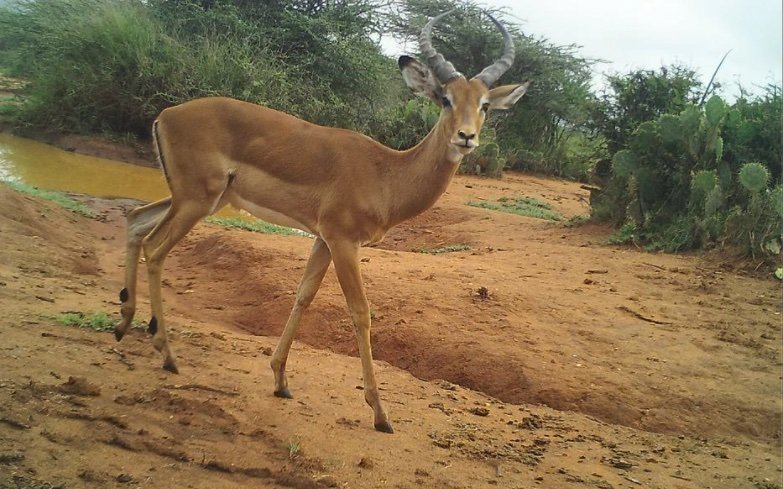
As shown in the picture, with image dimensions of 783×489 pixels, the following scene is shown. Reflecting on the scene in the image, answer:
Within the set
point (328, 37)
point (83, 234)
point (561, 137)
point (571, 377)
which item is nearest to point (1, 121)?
point (328, 37)

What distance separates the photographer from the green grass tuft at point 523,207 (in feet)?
48.9

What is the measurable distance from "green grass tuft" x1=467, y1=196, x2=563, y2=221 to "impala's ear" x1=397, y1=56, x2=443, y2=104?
31.1 ft

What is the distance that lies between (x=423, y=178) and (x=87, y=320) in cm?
265

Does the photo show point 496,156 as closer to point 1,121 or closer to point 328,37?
point 328,37

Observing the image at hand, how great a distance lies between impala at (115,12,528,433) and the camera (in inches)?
191

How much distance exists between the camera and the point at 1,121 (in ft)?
57.3

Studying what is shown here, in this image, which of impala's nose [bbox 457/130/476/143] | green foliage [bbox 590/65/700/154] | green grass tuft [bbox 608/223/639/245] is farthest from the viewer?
green foliage [bbox 590/65/700/154]

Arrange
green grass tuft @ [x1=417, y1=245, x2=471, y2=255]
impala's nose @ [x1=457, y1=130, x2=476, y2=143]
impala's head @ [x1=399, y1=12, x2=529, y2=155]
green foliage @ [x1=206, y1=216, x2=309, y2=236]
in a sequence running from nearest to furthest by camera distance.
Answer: impala's nose @ [x1=457, y1=130, x2=476, y2=143] < impala's head @ [x1=399, y1=12, x2=529, y2=155] < green foliage @ [x1=206, y1=216, x2=309, y2=236] < green grass tuft @ [x1=417, y1=245, x2=471, y2=255]

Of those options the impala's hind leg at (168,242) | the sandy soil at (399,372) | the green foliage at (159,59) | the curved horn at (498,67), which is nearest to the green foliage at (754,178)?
the sandy soil at (399,372)

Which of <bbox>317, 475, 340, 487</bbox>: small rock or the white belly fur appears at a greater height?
the white belly fur

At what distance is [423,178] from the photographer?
5.16 meters

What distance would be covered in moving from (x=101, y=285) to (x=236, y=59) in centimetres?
1105

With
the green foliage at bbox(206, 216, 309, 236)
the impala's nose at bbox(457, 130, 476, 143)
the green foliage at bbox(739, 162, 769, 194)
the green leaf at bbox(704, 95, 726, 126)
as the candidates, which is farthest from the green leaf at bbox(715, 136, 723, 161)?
the impala's nose at bbox(457, 130, 476, 143)

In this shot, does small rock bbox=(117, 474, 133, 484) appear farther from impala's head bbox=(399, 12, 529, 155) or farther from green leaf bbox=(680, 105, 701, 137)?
green leaf bbox=(680, 105, 701, 137)
